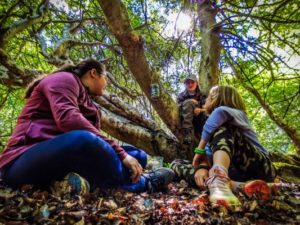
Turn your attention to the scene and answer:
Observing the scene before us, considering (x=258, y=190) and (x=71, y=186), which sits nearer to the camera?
(x=71, y=186)

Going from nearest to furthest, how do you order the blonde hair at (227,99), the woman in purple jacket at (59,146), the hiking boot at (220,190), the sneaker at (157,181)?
the hiking boot at (220,190), the woman in purple jacket at (59,146), the sneaker at (157,181), the blonde hair at (227,99)

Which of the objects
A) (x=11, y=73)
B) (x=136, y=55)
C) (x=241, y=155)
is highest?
(x=136, y=55)

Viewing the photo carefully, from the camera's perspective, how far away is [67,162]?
6.48 feet

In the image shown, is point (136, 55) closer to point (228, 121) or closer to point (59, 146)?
point (228, 121)

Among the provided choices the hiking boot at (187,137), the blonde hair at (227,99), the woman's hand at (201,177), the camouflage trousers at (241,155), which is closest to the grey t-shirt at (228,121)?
the camouflage trousers at (241,155)

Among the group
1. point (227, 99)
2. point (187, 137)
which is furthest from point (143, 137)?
point (227, 99)

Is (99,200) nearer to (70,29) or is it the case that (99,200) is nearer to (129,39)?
(129,39)

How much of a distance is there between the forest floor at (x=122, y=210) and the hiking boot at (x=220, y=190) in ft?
0.17

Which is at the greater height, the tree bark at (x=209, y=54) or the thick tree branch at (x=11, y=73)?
the tree bark at (x=209, y=54)

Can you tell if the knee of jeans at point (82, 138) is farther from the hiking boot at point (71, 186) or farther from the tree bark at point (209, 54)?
the tree bark at point (209, 54)

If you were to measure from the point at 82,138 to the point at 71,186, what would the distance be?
0.32 meters

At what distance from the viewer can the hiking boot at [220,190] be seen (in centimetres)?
181

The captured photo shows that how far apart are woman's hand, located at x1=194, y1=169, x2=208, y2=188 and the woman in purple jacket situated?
0.66m

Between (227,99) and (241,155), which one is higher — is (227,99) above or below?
above
